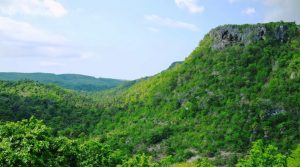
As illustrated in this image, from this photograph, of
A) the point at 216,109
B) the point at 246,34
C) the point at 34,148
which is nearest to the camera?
the point at 34,148

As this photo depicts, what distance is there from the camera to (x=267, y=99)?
521ft

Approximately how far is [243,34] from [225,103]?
3361cm

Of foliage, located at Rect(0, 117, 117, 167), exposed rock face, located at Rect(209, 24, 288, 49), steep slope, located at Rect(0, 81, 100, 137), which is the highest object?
exposed rock face, located at Rect(209, 24, 288, 49)

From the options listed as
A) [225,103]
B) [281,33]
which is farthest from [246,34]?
[225,103]

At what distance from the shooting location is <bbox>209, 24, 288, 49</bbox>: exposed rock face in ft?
585

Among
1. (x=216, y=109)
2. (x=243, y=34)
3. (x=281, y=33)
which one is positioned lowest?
(x=216, y=109)

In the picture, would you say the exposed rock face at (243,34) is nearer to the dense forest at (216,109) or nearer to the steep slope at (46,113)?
the dense forest at (216,109)

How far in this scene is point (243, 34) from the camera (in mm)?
184750

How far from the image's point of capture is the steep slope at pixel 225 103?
150 metres

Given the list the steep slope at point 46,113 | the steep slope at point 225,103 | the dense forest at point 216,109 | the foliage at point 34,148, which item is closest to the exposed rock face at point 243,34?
the steep slope at point 225,103

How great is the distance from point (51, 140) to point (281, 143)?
103855mm

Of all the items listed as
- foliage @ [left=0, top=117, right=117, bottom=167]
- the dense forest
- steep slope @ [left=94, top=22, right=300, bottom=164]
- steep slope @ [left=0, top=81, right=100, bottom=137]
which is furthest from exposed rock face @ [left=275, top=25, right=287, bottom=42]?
foliage @ [left=0, top=117, right=117, bottom=167]

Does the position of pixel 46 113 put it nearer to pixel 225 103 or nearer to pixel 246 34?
pixel 225 103

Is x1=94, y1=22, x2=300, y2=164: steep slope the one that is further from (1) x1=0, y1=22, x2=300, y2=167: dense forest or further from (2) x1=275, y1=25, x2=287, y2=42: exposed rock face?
(1) x1=0, y1=22, x2=300, y2=167: dense forest
